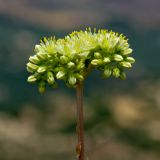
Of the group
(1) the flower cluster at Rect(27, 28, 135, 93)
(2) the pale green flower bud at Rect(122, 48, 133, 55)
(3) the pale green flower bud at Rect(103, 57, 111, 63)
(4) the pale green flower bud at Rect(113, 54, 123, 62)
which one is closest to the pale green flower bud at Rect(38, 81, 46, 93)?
(1) the flower cluster at Rect(27, 28, 135, 93)

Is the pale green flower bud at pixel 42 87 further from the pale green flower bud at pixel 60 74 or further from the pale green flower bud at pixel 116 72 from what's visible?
the pale green flower bud at pixel 116 72

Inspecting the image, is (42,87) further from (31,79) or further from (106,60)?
(106,60)

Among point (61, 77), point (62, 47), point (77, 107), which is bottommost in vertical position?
point (77, 107)

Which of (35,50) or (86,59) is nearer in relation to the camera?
(86,59)

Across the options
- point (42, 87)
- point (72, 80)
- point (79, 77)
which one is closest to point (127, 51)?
point (79, 77)

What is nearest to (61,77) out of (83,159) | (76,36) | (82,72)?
(82,72)

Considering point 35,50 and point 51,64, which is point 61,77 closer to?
point 51,64

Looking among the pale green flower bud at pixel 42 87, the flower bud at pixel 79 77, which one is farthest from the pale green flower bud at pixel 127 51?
the pale green flower bud at pixel 42 87

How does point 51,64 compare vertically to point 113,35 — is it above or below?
below
